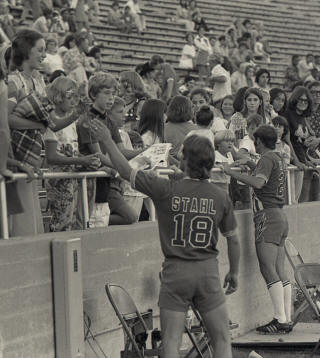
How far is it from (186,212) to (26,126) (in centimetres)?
141

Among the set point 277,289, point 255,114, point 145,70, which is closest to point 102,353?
point 277,289

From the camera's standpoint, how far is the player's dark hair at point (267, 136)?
9047 mm

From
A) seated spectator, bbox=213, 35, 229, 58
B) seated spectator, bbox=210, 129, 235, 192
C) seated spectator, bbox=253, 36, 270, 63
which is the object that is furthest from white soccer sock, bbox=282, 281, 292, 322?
seated spectator, bbox=253, 36, 270, 63

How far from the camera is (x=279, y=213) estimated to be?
932 centimetres

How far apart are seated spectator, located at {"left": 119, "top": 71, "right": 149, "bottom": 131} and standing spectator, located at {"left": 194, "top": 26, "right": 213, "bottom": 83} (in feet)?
31.1

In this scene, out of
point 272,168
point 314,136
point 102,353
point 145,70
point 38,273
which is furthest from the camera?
point 145,70

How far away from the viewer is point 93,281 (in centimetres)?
749

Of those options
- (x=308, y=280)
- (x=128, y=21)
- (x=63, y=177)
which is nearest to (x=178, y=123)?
(x=308, y=280)

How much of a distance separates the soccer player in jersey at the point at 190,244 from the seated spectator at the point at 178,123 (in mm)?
2854

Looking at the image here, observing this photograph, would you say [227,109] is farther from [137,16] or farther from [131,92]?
[137,16]

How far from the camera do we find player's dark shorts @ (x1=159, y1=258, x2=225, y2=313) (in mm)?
6152

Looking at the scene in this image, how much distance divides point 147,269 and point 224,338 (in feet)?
6.83

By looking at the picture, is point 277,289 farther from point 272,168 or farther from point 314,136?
point 314,136

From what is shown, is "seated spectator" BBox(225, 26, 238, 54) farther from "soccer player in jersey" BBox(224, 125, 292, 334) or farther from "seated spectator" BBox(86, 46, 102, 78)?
"soccer player in jersey" BBox(224, 125, 292, 334)
